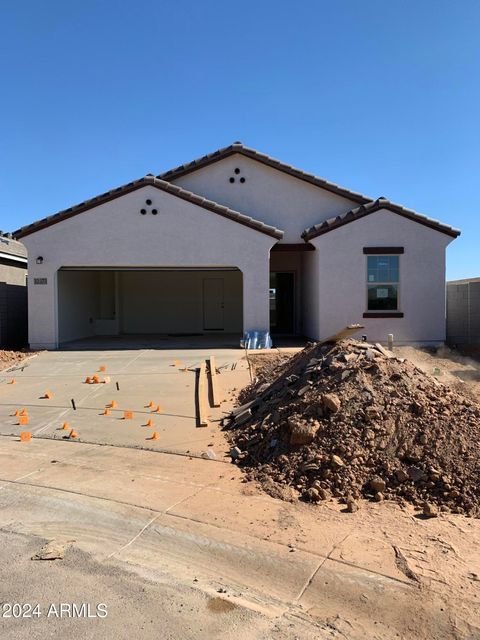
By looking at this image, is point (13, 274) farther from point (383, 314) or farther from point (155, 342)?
point (383, 314)

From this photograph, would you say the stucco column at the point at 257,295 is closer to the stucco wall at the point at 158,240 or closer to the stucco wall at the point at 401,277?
the stucco wall at the point at 158,240

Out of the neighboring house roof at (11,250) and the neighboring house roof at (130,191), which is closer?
the neighboring house roof at (130,191)

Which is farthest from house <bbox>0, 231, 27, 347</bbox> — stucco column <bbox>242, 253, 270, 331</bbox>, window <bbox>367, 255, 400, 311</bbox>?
window <bbox>367, 255, 400, 311</bbox>

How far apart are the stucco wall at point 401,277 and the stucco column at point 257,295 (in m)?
1.55

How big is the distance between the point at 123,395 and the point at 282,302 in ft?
33.4

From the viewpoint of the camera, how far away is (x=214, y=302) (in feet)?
65.9

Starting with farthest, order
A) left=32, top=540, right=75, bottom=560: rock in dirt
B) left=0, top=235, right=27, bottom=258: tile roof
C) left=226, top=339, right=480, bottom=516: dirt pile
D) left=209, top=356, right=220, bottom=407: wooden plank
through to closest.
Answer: left=0, top=235, right=27, bottom=258: tile roof
left=209, top=356, right=220, bottom=407: wooden plank
left=226, top=339, right=480, bottom=516: dirt pile
left=32, top=540, right=75, bottom=560: rock in dirt

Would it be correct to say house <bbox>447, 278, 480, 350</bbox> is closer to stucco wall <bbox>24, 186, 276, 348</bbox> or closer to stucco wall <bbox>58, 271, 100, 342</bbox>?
stucco wall <bbox>24, 186, 276, 348</bbox>

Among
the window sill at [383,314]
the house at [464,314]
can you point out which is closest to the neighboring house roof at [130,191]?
the window sill at [383,314]

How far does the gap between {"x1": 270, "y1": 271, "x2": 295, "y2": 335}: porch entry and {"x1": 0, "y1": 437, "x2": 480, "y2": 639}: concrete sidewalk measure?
Result: 13080 mm

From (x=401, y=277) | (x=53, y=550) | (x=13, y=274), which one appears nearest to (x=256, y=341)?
(x=401, y=277)

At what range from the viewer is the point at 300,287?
1864cm

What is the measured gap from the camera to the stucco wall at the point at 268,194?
680 inches

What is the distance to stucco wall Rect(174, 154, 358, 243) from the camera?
17266 mm
